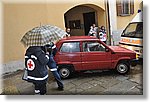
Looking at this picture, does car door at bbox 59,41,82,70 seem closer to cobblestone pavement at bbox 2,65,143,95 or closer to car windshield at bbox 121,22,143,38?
cobblestone pavement at bbox 2,65,143,95

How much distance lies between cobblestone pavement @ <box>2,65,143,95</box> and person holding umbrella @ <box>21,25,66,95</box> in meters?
0.06

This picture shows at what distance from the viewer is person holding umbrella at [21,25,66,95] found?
1884 mm

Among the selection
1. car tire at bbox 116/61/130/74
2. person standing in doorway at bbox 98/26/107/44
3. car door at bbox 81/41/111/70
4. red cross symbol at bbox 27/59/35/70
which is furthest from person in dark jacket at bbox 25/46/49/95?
car tire at bbox 116/61/130/74

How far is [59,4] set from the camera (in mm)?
1964

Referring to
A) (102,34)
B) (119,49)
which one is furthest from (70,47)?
(119,49)

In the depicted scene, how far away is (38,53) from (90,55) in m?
0.42

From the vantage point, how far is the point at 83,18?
2.00m

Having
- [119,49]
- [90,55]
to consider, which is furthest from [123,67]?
[90,55]

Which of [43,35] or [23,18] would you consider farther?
→ [23,18]

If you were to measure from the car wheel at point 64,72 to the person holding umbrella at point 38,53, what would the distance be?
Result: 4.8 inches

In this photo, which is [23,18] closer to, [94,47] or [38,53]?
[38,53]

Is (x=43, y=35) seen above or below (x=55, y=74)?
above

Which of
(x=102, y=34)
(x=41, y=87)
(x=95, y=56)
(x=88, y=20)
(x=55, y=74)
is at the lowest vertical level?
(x=41, y=87)

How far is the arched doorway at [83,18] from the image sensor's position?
198 cm
